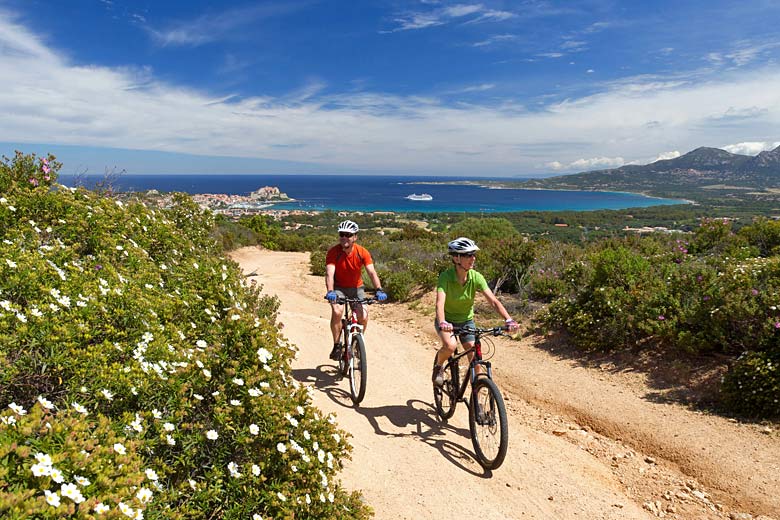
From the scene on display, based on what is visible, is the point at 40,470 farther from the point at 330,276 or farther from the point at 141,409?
the point at 330,276

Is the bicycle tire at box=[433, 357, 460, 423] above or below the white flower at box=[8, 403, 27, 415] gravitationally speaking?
below

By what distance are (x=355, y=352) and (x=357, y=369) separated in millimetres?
224

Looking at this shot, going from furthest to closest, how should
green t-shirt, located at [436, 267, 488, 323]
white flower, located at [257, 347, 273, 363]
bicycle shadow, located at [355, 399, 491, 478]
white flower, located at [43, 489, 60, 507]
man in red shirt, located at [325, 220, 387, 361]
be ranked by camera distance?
man in red shirt, located at [325, 220, 387, 361] → green t-shirt, located at [436, 267, 488, 323] → bicycle shadow, located at [355, 399, 491, 478] → white flower, located at [257, 347, 273, 363] → white flower, located at [43, 489, 60, 507]

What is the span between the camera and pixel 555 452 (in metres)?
5.11

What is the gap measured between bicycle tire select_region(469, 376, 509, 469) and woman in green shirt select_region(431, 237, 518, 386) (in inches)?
20.0

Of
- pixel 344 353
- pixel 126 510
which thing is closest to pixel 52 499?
pixel 126 510

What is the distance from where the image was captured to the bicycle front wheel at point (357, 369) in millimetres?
5676

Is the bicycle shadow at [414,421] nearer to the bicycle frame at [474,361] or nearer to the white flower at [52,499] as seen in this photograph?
the bicycle frame at [474,361]

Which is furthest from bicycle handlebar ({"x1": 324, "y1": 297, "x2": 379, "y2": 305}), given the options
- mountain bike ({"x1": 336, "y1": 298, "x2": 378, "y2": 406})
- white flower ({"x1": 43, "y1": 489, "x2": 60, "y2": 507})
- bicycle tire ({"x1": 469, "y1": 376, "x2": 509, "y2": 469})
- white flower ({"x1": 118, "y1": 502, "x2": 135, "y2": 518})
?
white flower ({"x1": 43, "y1": 489, "x2": 60, "y2": 507})

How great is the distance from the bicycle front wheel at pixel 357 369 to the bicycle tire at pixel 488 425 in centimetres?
148

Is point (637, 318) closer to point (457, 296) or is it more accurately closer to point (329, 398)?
point (457, 296)

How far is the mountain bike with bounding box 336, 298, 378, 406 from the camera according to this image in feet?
18.5

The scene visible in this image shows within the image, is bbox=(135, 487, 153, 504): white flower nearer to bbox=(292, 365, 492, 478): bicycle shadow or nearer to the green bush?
bbox=(292, 365, 492, 478): bicycle shadow

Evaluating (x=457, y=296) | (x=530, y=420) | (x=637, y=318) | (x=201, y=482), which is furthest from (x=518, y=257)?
(x=201, y=482)
